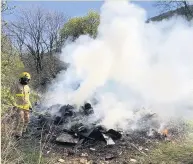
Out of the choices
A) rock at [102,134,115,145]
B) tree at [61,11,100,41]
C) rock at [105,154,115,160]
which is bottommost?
rock at [105,154,115,160]

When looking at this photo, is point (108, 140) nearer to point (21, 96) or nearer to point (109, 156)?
point (109, 156)

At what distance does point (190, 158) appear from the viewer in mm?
10258

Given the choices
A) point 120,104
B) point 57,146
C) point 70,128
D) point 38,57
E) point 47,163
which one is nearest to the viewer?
point 47,163

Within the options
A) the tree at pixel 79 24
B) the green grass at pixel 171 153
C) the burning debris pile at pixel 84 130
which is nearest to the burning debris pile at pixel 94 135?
the burning debris pile at pixel 84 130

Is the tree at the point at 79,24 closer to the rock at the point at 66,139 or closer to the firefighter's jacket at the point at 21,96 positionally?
the firefighter's jacket at the point at 21,96

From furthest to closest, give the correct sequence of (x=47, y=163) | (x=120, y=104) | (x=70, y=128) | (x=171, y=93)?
1. (x=171, y=93)
2. (x=120, y=104)
3. (x=70, y=128)
4. (x=47, y=163)

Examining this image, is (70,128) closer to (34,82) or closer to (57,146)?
(57,146)

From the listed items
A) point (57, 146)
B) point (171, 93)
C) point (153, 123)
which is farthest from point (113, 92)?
point (57, 146)

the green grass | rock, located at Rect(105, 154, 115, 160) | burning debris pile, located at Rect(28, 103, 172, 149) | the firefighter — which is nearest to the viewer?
the green grass

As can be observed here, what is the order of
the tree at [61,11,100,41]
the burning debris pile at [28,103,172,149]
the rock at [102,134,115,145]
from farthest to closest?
the tree at [61,11,100,41] < the burning debris pile at [28,103,172,149] < the rock at [102,134,115,145]

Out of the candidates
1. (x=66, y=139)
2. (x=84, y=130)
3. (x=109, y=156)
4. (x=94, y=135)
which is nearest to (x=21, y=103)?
(x=66, y=139)

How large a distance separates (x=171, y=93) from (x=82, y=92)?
3.48 meters

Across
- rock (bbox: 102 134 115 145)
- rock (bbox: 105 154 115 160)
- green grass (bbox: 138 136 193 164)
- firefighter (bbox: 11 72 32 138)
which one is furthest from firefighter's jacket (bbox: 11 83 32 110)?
green grass (bbox: 138 136 193 164)

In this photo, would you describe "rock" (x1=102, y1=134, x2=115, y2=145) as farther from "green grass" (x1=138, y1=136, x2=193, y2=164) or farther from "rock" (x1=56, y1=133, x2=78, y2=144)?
"green grass" (x1=138, y1=136, x2=193, y2=164)
